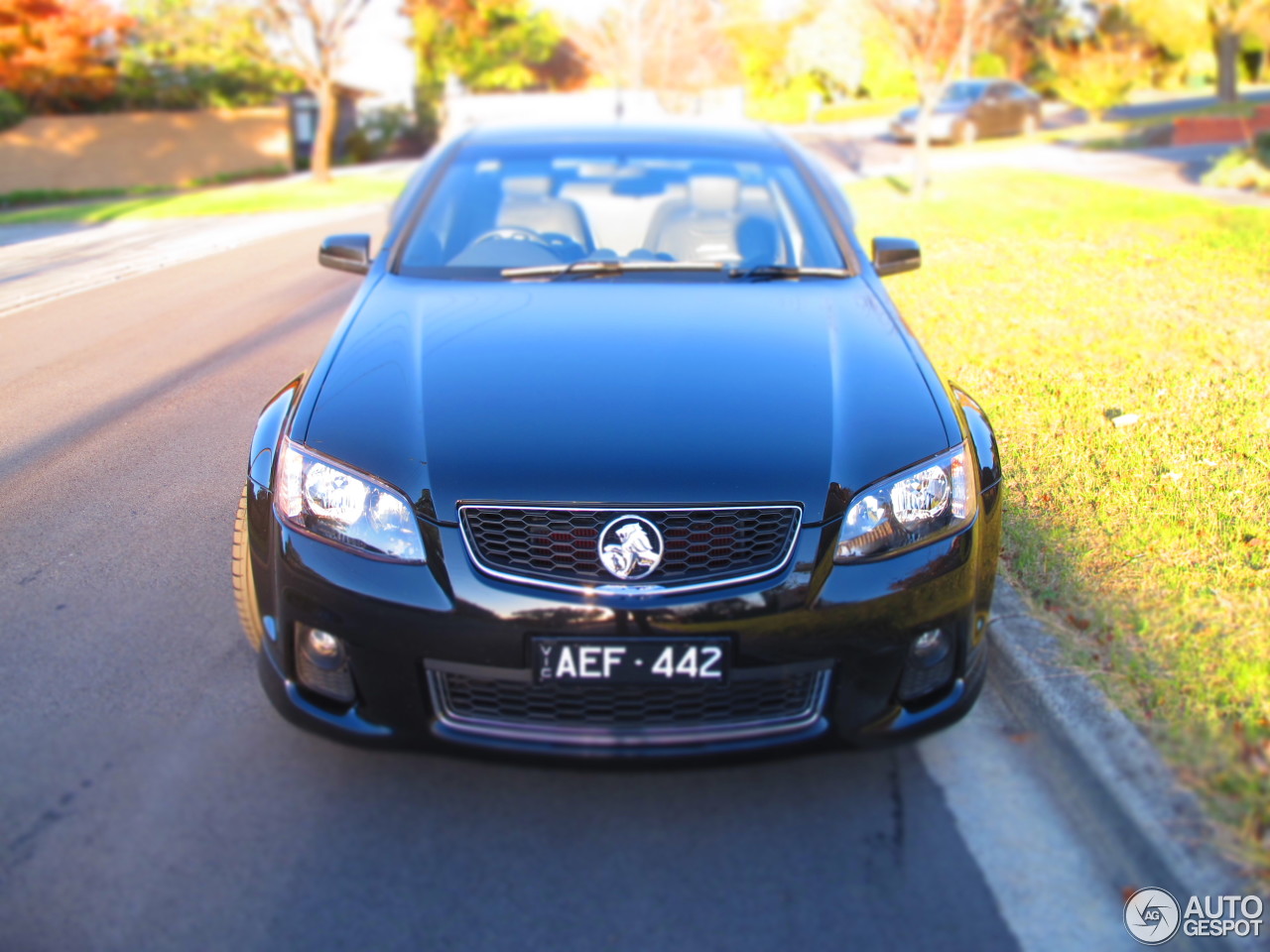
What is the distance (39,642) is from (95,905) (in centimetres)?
143

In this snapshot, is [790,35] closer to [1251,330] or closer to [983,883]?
[1251,330]

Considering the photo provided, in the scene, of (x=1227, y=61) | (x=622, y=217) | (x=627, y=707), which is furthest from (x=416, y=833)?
(x=1227, y=61)

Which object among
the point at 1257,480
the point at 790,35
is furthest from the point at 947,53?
the point at 790,35

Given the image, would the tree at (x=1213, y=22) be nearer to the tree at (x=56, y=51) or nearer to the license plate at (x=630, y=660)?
the license plate at (x=630, y=660)

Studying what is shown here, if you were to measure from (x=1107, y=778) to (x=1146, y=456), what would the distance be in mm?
2524

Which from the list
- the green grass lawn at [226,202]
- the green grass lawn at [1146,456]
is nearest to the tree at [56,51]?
the green grass lawn at [226,202]

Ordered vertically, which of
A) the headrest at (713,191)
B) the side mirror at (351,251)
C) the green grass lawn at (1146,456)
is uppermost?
the headrest at (713,191)

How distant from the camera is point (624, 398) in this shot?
3102 millimetres

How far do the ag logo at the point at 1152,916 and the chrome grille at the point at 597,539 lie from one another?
1.06m

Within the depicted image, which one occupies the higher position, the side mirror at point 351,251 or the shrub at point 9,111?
the side mirror at point 351,251

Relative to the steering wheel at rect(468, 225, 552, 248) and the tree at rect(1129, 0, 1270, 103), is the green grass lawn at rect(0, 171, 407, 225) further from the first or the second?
the tree at rect(1129, 0, 1270, 103)

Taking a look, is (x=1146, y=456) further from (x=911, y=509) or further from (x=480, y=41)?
(x=480, y=41)

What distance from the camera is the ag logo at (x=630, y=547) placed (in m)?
2.66

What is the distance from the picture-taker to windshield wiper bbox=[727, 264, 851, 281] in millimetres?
4164
